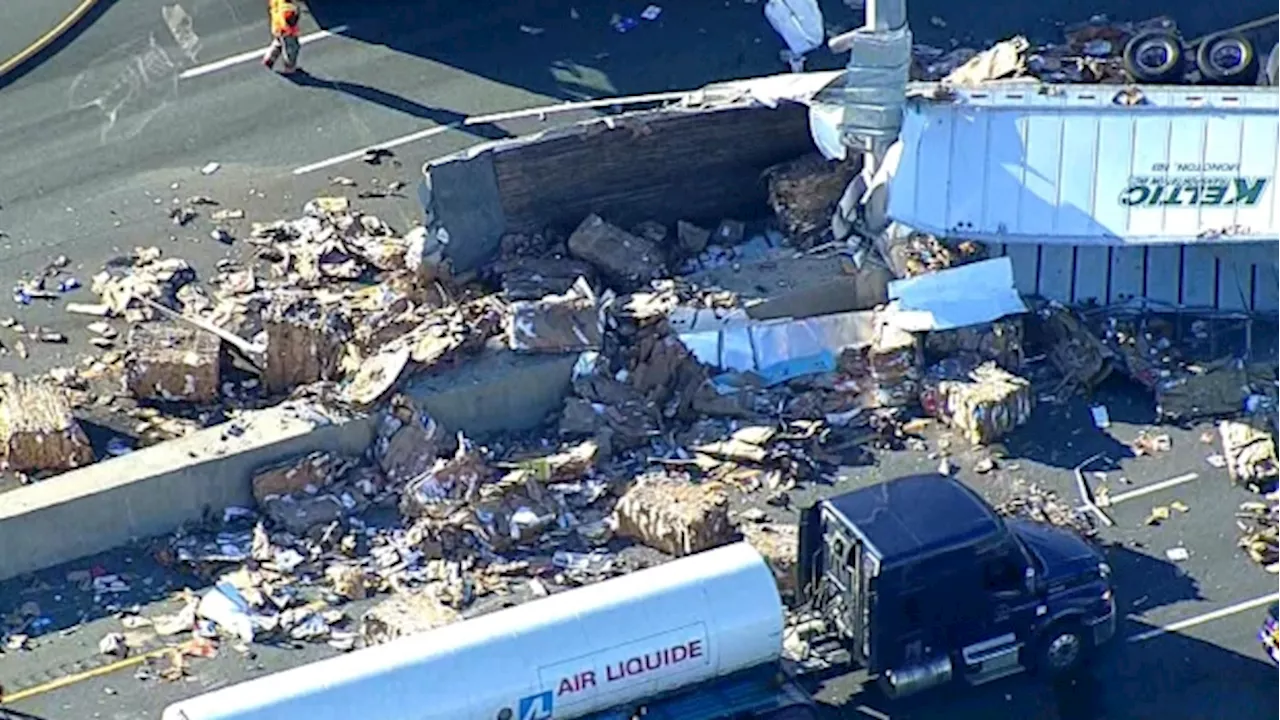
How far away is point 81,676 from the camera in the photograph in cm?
2628

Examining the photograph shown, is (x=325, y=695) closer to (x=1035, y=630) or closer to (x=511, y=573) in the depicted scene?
(x=511, y=573)

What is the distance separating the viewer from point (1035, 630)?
25828 millimetres

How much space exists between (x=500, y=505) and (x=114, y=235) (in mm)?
7680

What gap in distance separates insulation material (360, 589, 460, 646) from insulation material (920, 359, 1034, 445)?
20.9 feet

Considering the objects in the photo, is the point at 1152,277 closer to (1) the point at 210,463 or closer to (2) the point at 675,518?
→ (2) the point at 675,518

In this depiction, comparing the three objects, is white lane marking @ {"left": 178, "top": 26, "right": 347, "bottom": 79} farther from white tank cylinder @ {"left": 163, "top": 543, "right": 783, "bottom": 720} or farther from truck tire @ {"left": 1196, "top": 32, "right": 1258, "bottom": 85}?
white tank cylinder @ {"left": 163, "top": 543, "right": 783, "bottom": 720}

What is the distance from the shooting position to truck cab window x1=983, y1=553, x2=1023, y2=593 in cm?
2533

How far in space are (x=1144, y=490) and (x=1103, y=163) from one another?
4.01 m

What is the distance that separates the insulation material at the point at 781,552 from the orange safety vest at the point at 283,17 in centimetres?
1131

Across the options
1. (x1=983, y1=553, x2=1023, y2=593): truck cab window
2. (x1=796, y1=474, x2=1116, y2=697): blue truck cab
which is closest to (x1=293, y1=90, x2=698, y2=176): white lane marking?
(x1=796, y1=474, x2=1116, y2=697): blue truck cab

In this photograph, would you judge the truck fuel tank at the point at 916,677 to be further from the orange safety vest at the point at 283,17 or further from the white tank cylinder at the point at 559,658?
the orange safety vest at the point at 283,17

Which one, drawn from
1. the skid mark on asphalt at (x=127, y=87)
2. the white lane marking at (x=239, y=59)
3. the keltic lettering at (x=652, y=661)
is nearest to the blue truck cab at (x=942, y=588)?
the keltic lettering at (x=652, y=661)

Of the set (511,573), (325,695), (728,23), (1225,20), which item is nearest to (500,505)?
(511,573)

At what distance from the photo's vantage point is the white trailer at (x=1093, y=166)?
3027 centimetres
